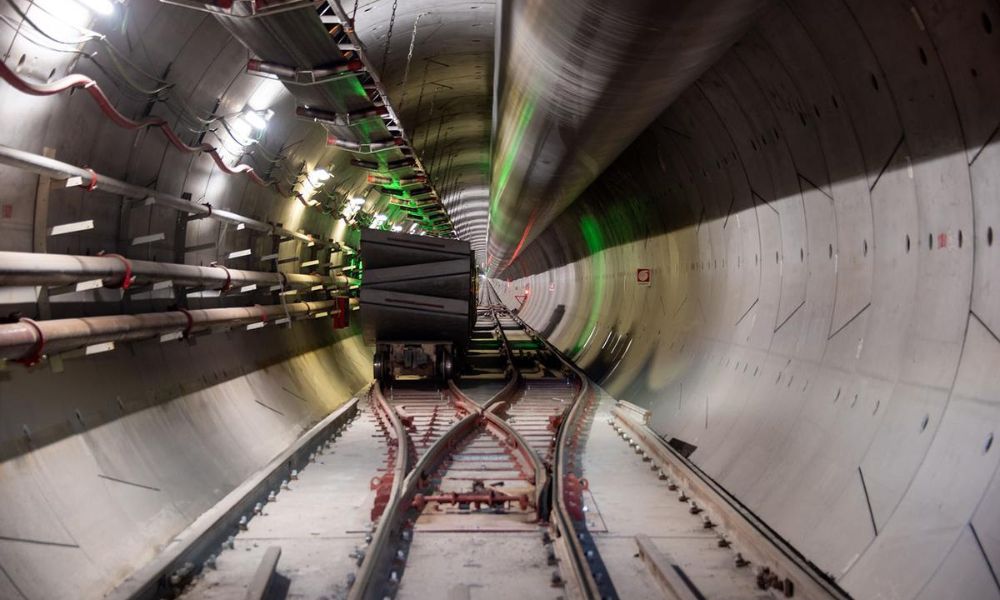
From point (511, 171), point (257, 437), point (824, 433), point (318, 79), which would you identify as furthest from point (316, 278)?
point (824, 433)

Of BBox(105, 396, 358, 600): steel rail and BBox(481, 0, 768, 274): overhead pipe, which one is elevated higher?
BBox(481, 0, 768, 274): overhead pipe

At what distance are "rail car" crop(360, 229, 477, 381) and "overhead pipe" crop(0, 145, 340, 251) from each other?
375 cm

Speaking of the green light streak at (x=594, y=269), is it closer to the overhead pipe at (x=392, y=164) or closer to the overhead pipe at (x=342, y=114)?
the overhead pipe at (x=392, y=164)

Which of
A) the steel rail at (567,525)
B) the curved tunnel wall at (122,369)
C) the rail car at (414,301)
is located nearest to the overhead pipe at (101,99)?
the curved tunnel wall at (122,369)

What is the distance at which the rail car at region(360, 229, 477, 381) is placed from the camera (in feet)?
46.5

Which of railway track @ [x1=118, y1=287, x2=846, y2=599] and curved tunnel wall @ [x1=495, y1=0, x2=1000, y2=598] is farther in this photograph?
railway track @ [x1=118, y1=287, x2=846, y2=599]

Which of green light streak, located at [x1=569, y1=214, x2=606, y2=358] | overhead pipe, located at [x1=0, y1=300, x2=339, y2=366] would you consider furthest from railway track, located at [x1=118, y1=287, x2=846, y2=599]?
green light streak, located at [x1=569, y1=214, x2=606, y2=358]

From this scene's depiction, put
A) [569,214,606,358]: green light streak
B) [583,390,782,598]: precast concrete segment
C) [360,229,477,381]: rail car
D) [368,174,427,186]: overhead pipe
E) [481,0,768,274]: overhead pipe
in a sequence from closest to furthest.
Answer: [481,0,768,274]: overhead pipe
[583,390,782,598]: precast concrete segment
[368,174,427,186]: overhead pipe
[360,229,477,381]: rail car
[569,214,606,358]: green light streak

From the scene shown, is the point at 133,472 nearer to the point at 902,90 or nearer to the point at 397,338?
the point at 902,90

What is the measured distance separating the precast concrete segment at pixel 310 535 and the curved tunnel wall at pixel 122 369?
28.0 inches

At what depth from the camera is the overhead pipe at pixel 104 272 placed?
16.9ft

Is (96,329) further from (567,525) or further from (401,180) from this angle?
(401,180)

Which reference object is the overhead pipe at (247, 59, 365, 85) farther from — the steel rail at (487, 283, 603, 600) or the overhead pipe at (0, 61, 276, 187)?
the steel rail at (487, 283, 603, 600)

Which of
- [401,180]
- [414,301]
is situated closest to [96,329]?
[401,180]
